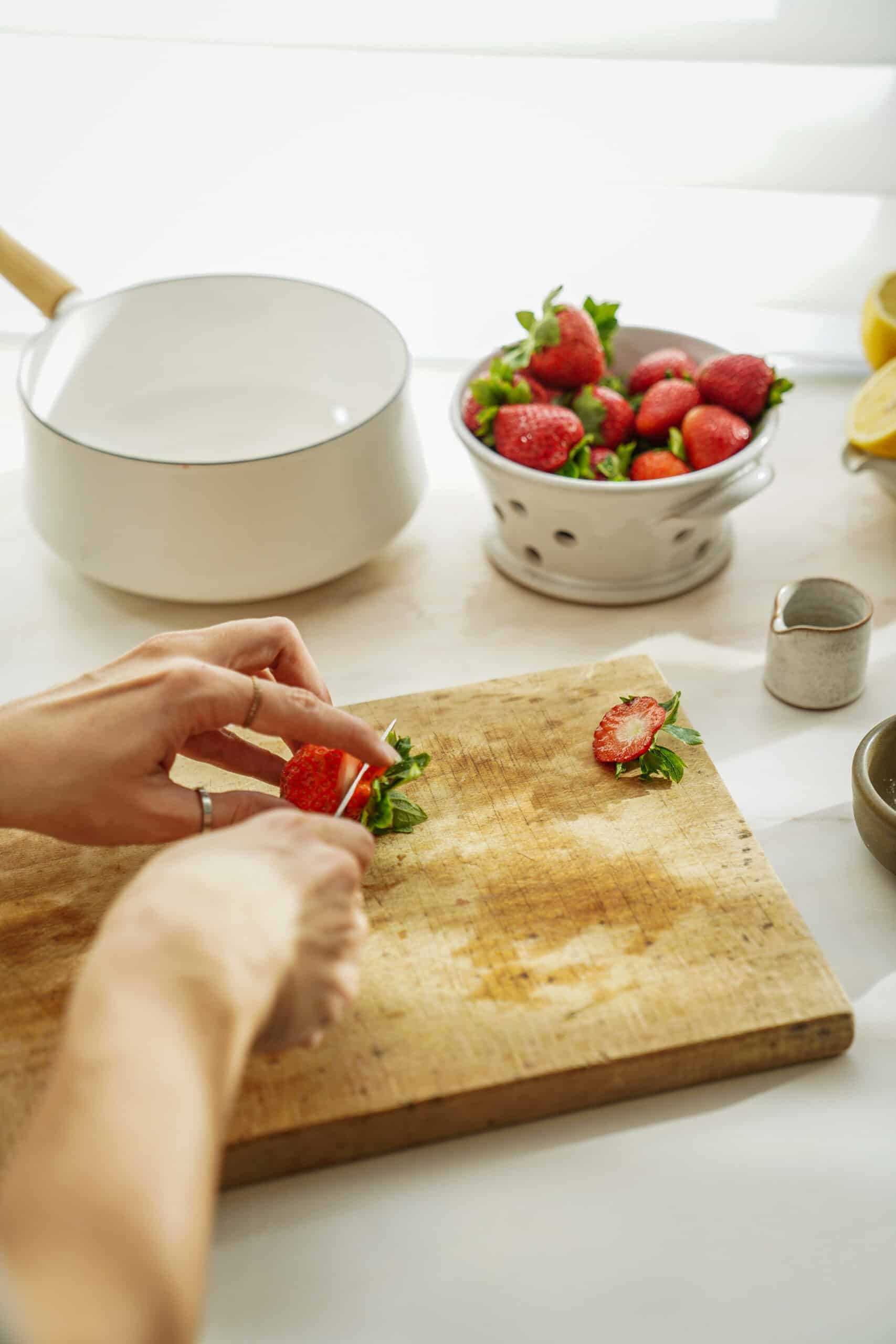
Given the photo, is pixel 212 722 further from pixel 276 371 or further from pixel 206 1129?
pixel 276 371

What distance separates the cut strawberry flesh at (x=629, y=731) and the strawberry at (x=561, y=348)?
397mm

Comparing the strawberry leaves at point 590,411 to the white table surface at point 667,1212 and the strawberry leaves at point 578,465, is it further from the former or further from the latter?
the white table surface at point 667,1212

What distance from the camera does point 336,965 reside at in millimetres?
634

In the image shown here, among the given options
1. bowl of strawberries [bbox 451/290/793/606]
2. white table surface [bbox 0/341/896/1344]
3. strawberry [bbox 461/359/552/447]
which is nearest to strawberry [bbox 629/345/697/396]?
bowl of strawberries [bbox 451/290/793/606]

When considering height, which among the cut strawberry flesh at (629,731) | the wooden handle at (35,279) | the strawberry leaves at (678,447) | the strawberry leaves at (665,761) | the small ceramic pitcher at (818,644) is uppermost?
the wooden handle at (35,279)

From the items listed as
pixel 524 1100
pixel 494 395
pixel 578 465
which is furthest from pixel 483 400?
pixel 524 1100

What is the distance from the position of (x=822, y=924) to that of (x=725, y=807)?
0.36 ft

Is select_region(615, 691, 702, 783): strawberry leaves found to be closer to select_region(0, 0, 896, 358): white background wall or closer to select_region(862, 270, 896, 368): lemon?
select_region(862, 270, 896, 368): lemon

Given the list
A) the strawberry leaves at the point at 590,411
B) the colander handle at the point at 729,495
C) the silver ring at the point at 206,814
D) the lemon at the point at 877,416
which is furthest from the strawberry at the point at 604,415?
the silver ring at the point at 206,814

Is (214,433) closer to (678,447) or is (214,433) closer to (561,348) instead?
(561,348)

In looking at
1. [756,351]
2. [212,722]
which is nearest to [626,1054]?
[212,722]

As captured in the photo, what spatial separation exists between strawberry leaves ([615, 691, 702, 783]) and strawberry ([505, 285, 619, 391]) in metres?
0.40

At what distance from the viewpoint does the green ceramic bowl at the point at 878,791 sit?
0.86 metres

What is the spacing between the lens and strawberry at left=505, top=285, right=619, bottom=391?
1.19m
